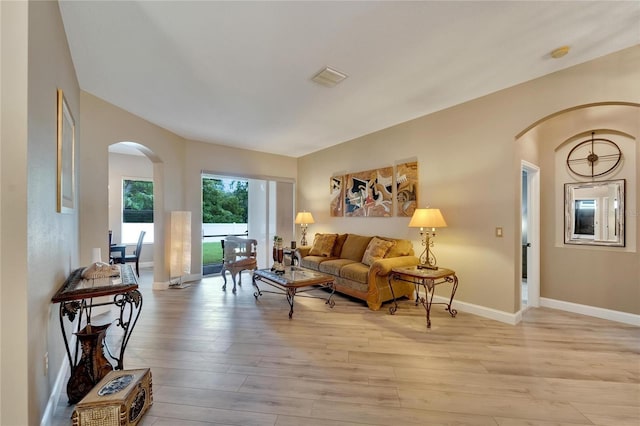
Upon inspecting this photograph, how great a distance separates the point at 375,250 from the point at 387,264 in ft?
1.68

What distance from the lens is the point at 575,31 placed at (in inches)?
88.3

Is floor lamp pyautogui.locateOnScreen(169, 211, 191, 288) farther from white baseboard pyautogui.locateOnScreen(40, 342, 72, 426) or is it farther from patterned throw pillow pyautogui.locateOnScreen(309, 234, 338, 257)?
white baseboard pyautogui.locateOnScreen(40, 342, 72, 426)

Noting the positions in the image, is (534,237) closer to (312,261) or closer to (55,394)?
(312,261)

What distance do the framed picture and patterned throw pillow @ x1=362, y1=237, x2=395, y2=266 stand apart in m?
3.51

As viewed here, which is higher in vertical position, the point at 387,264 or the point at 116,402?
the point at 387,264

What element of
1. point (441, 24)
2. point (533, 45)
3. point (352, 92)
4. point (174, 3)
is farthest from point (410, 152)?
point (174, 3)

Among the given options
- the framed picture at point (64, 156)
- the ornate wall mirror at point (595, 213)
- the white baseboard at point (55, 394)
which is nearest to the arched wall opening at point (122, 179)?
the framed picture at point (64, 156)

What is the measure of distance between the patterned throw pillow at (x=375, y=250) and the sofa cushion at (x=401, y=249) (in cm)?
6

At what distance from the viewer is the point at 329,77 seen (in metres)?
2.89

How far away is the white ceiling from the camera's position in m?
1.98

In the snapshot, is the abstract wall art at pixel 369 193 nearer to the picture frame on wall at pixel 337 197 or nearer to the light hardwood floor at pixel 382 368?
the picture frame on wall at pixel 337 197

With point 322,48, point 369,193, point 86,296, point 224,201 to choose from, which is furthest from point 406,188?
point 224,201

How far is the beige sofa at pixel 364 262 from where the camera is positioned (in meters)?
3.66

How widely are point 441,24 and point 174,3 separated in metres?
2.00
